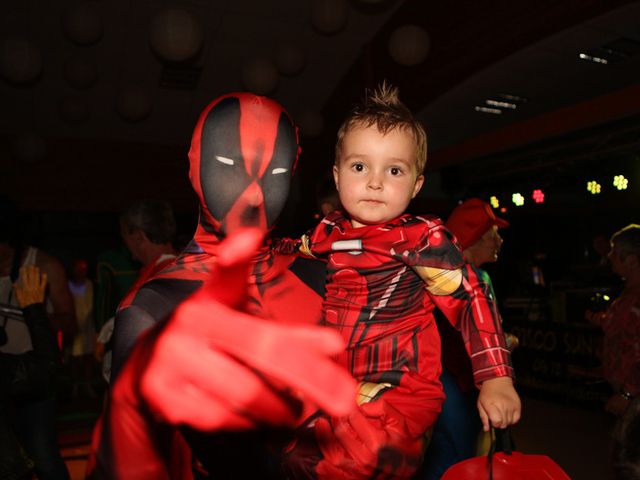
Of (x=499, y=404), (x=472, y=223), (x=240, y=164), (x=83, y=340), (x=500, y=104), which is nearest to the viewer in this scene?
(x=240, y=164)

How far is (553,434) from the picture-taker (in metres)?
4.70

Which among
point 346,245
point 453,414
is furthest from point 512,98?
point 346,245

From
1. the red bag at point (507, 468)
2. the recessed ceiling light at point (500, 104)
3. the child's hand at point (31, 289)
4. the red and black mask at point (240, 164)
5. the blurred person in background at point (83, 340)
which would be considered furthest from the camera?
the recessed ceiling light at point (500, 104)

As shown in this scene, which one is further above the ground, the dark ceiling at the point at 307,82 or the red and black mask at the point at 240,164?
the dark ceiling at the point at 307,82

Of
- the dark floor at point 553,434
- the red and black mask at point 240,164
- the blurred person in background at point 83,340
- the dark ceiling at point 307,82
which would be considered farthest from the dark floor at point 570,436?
the blurred person in background at point 83,340

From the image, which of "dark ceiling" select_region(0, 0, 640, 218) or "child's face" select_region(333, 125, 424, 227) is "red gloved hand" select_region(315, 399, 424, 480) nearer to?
"child's face" select_region(333, 125, 424, 227)

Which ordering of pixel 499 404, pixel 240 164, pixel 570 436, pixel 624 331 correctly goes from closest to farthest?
1. pixel 240 164
2. pixel 499 404
3. pixel 624 331
4. pixel 570 436

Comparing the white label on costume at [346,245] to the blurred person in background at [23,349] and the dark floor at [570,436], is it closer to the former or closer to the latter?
the blurred person in background at [23,349]

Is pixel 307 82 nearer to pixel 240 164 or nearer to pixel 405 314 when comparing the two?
pixel 405 314

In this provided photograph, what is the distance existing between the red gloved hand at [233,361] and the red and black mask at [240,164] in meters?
0.32

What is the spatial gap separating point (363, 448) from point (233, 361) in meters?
0.47

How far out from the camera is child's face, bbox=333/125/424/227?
4.27 ft

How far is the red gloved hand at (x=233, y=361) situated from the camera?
547 mm

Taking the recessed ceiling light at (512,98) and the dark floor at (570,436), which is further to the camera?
the recessed ceiling light at (512,98)
